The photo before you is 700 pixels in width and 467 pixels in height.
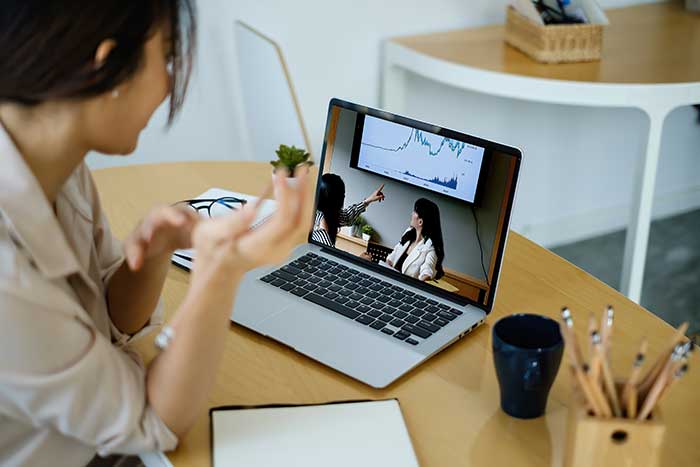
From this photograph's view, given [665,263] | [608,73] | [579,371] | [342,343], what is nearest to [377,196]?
[342,343]

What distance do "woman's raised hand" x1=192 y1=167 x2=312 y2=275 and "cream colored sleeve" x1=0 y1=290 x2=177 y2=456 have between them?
13cm

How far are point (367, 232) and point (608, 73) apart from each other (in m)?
1.20

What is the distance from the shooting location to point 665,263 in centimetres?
281

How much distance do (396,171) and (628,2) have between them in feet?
6.28

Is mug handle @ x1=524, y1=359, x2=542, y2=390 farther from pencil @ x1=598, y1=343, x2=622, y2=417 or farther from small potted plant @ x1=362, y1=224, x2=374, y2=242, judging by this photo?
small potted plant @ x1=362, y1=224, x2=374, y2=242

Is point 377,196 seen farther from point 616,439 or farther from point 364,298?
point 616,439

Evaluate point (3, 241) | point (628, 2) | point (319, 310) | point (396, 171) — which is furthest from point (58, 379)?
point (628, 2)

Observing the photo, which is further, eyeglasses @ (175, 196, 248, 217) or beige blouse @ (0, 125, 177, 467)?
eyeglasses @ (175, 196, 248, 217)

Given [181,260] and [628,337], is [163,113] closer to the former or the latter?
[181,260]

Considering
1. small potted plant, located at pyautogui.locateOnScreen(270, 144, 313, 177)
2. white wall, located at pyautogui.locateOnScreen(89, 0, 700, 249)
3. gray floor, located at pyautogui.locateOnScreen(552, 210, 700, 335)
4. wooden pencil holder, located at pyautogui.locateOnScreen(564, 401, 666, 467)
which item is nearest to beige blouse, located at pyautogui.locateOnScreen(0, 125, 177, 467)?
wooden pencil holder, located at pyautogui.locateOnScreen(564, 401, 666, 467)

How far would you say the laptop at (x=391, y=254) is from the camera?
1.00m

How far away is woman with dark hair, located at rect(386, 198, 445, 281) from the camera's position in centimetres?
106

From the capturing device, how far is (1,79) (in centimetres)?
73

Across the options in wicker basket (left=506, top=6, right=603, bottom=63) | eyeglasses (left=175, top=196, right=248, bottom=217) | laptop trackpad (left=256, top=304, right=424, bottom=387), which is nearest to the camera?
laptop trackpad (left=256, top=304, right=424, bottom=387)
